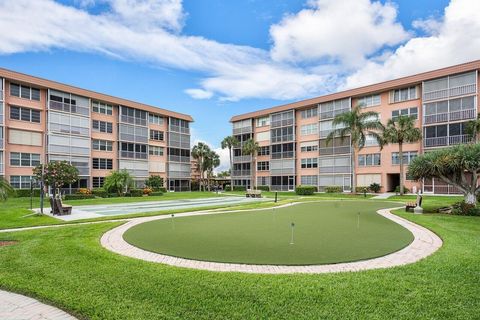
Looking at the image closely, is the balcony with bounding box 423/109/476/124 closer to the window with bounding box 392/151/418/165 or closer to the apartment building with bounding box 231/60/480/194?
the apartment building with bounding box 231/60/480/194

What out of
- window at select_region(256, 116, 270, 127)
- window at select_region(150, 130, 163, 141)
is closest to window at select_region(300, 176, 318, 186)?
window at select_region(256, 116, 270, 127)

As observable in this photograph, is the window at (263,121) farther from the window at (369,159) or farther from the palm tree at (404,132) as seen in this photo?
the palm tree at (404,132)

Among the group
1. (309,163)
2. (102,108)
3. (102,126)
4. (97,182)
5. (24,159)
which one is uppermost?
(102,108)

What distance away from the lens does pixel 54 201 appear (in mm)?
18016

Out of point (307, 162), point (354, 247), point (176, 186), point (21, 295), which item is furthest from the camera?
point (176, 186)

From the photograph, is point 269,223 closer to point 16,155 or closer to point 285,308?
point 285,308

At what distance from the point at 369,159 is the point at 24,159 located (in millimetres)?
44977

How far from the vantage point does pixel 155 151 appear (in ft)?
172

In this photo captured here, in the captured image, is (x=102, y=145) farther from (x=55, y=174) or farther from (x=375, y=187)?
(x=375, y=187)

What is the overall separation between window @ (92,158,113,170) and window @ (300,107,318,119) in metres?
32.1

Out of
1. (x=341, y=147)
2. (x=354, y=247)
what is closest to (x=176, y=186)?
(x=341, y=147)

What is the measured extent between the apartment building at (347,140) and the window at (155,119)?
1539 cm

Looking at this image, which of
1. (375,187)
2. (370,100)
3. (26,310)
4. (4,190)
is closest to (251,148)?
(370,100)

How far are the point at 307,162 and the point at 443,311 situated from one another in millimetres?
46242
